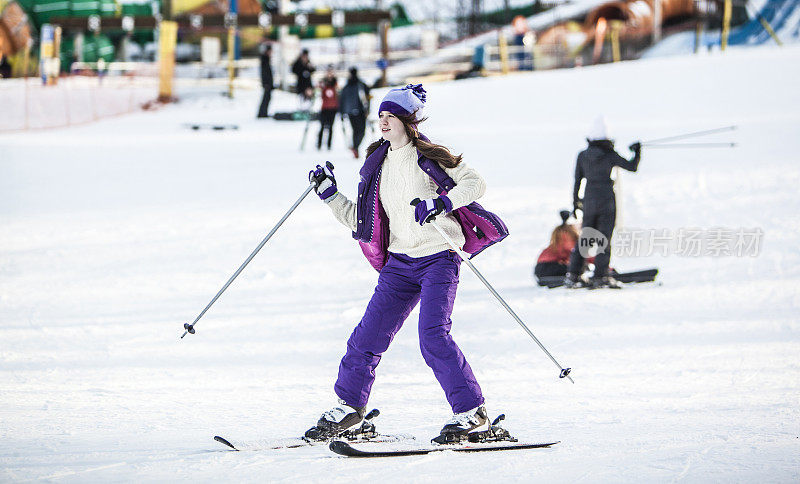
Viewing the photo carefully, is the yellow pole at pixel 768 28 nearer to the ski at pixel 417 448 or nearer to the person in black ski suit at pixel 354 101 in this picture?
the person in black ski suit at pixel 354 101

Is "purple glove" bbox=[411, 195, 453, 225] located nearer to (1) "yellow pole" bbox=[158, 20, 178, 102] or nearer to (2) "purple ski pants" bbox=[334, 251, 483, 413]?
(2) "purple ski pants" bbox=[334, 251, 483, 413]

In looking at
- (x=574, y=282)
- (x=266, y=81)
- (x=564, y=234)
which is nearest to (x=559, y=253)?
(x=564, y=234)

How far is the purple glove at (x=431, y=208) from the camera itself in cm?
362

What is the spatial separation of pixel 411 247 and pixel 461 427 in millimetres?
758

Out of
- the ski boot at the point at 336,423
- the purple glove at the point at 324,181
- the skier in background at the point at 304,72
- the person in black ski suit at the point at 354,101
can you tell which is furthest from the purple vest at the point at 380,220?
the skier in background at the point at 304,72

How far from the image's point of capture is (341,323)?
6691 mm

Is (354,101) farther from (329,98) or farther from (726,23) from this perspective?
(726,23)

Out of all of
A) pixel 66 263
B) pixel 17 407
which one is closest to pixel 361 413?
pixel 17 407

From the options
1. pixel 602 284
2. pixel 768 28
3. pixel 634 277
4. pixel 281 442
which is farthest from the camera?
pixel 768 28

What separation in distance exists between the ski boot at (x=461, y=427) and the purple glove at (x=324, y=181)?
1.06 metres

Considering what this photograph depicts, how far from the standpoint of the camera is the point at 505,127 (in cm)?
1680

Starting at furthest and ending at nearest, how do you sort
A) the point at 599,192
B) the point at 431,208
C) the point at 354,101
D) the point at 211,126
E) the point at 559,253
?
the point at 211,126 → the point at 354,101 → the point at 559,253 → the point at 599,192 → the point at 431,208

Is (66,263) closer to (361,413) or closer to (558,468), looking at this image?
(361,413)

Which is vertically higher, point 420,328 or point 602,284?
point 420,328
